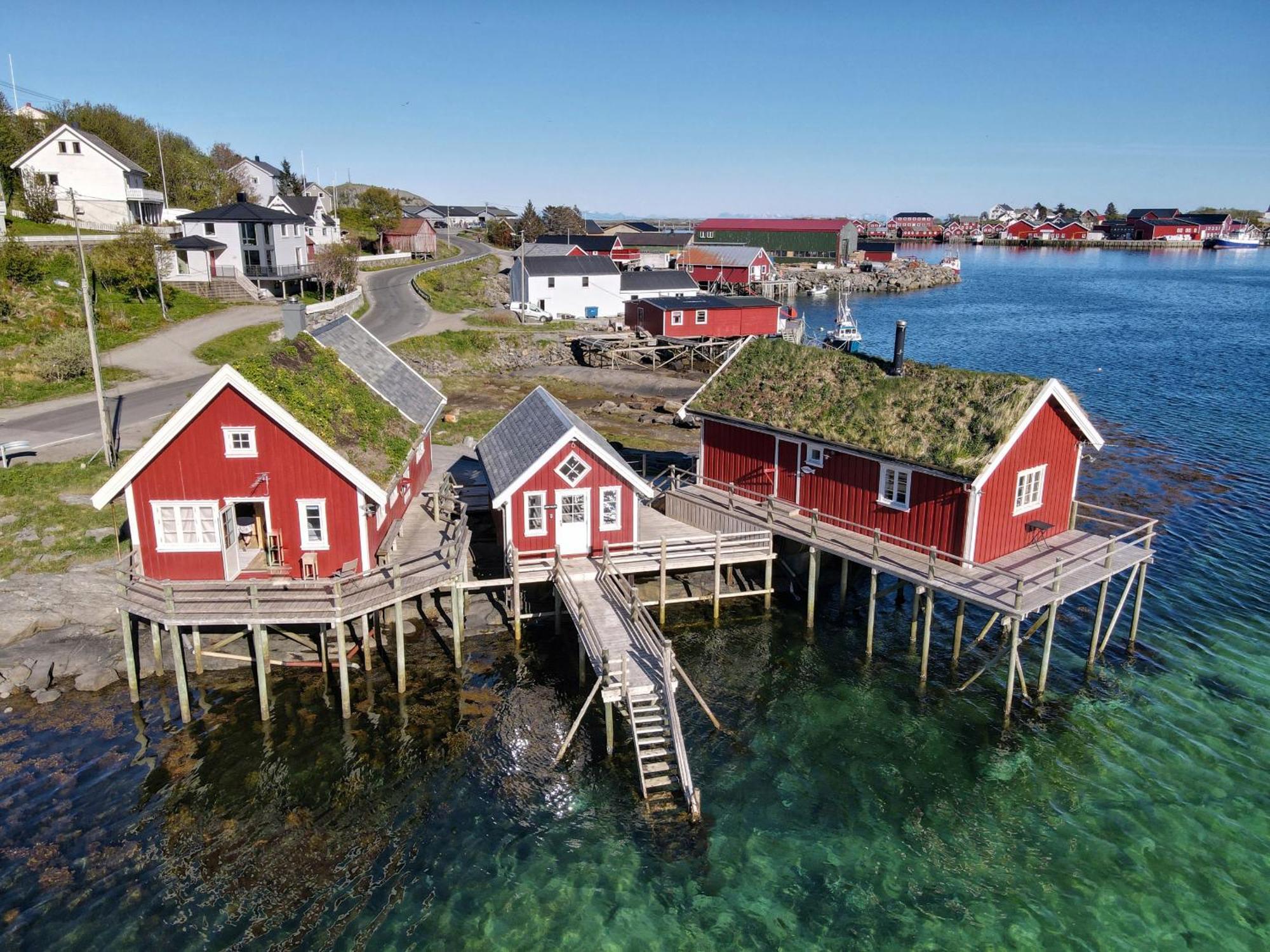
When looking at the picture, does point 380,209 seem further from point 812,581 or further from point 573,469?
point 812,581

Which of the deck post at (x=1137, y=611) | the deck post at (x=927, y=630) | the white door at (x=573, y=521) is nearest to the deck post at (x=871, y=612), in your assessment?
the deck post at (x=927, y=630)

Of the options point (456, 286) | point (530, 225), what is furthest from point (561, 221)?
point (456, 286)

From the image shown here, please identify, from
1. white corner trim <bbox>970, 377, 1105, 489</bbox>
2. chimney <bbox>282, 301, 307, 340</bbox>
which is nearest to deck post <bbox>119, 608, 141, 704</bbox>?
chimney <bbox>282, 301, 307, 340</bbox>

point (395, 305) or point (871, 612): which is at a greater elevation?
point (395, 305)

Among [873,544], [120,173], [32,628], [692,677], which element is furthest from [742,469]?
[120,173]

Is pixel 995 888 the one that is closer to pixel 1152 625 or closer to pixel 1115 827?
pixel 1115 827

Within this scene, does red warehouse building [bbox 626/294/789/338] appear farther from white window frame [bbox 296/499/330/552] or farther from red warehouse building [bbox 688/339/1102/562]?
white window frame [bbox 296/499/330/552]
